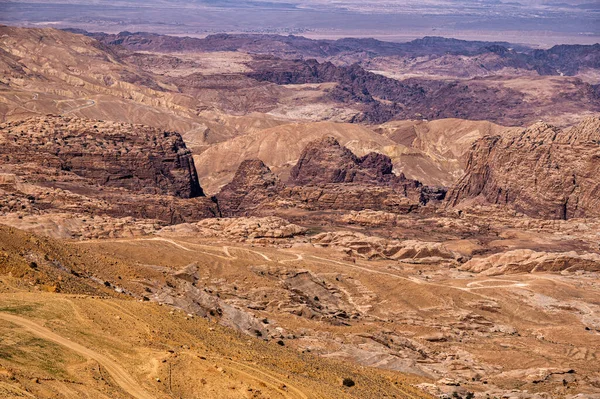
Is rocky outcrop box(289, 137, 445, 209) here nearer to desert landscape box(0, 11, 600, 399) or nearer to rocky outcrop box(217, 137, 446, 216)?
rocky outcrop box(217, 137, 446, 216)

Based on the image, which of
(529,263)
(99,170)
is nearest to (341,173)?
(99,170)

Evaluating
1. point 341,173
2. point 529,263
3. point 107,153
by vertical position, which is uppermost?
point 529,263

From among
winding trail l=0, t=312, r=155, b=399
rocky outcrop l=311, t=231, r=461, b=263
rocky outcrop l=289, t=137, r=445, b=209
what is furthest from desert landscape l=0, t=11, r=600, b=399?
rocky outcrop l=289, t=137, r=445, b=209

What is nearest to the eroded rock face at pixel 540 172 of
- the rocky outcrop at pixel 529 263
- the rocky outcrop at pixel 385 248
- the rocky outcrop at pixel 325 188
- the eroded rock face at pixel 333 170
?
the rocky outcrop at pixel 325 188

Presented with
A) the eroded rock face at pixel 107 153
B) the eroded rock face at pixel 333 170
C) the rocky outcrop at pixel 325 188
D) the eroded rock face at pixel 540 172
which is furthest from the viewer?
the eroded rock face at pixel 333 170

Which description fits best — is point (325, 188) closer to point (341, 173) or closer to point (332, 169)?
point (332, 169)

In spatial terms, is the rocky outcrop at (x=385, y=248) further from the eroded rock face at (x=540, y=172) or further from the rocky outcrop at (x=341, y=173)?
the rocky outcrop at (x=341, y=173)
